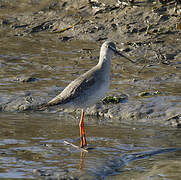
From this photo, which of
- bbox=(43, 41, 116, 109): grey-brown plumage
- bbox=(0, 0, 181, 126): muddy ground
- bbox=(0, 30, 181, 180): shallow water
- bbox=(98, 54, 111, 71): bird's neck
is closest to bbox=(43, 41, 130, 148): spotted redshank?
bbox=(43, 41, 116, 109): grey-brown plumage

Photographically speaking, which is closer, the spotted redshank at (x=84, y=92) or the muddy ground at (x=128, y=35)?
the spotted redshank at (x=84, y=92)

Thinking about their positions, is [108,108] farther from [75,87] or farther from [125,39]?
[125,39]

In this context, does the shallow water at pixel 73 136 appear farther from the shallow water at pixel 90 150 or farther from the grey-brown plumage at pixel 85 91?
the grey-brown plumage at pixel 85 91

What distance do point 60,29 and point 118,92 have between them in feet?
17.8

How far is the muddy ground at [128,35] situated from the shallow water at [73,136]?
0.15 metres

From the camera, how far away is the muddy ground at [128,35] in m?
8.66

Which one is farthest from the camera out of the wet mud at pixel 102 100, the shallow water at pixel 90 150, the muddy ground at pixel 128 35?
the muddy ground at pixel 128 35

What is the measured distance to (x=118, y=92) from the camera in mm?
9406

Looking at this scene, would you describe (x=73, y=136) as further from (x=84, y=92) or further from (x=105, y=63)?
(x=105, y=63)

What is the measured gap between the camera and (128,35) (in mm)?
12742

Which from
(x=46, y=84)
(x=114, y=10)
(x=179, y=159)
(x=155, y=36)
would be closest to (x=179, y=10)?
(x=155, y=36)

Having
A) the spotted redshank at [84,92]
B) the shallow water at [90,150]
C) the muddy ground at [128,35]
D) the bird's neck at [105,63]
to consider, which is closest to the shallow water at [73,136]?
the shallow water at [90,150]

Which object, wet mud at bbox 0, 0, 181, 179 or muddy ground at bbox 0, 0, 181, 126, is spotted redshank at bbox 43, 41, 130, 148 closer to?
wet mud at bbox 0, 0, 181, 179

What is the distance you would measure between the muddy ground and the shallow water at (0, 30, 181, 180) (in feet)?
0.51
